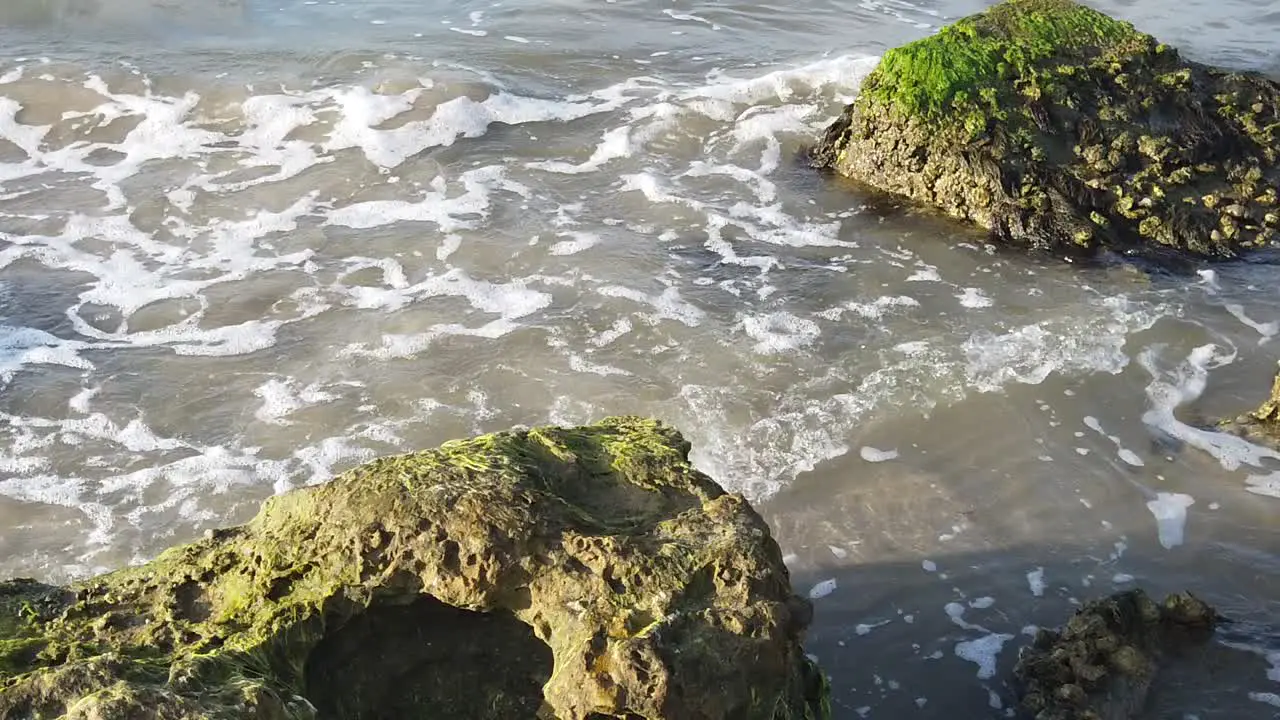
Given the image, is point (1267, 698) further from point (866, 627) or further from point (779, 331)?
point (779, 331)

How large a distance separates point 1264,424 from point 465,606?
4787 mm

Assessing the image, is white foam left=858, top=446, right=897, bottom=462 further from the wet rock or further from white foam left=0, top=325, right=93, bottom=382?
white foam left=0, top=325, right=93, bottom=382

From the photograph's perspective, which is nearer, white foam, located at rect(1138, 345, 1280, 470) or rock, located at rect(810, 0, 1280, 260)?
white foam, located at rect(1138, 345, 1280, 470)

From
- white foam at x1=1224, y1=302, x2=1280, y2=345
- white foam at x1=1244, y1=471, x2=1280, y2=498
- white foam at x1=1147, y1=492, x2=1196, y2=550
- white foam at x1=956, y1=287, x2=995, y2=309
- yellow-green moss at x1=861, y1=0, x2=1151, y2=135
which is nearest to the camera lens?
white foam at x1=1147, y1=492, x2=1196, y2=550

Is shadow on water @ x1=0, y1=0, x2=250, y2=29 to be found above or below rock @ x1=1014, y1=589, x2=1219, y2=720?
above

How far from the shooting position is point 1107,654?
4387mm

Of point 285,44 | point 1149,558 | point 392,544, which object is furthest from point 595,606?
point 285,44

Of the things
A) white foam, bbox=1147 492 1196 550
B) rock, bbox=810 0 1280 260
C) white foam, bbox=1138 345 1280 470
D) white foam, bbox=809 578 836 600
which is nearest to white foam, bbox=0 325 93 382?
white foam, bbox=809 578 836 600

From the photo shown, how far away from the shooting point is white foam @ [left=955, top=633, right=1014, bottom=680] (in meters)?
4.62

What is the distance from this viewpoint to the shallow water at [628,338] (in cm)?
526

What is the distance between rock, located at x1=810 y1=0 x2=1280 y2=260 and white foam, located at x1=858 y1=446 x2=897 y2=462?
2883 mm

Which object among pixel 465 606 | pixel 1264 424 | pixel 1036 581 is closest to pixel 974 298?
pixel 1264 424

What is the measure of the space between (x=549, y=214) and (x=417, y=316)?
1.77 meters

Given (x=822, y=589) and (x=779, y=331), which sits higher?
(x=779, y=331)
